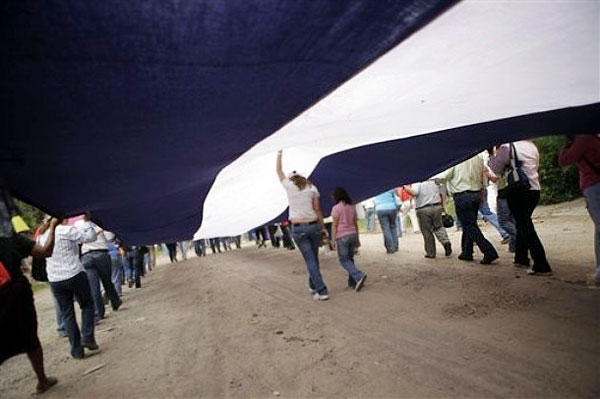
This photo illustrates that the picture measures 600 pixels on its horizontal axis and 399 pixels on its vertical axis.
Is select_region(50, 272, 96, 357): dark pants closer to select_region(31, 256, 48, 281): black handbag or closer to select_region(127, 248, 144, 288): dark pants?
select_region(31, 256, 48, 281): black handbag

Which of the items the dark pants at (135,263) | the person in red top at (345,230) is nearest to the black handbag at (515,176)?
the person in red top at (345,230)

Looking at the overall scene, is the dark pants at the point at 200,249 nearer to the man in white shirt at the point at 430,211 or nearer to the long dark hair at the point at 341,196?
the man in white shirt at the point at 430,211

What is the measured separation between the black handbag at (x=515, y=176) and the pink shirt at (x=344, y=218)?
197 centimetres

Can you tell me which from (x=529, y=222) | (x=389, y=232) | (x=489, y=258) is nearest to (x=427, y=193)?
(x=389, y=232)

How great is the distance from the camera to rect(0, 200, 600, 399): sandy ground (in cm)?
243

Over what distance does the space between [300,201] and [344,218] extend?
2.49 ft

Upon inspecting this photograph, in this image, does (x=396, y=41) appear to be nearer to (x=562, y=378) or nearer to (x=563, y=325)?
(x=562, y=378)

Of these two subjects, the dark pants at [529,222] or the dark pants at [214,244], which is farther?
the dark pants at [214,244]

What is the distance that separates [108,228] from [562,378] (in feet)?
15.8

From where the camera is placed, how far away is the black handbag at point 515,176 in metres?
4.34

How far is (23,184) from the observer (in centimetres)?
214

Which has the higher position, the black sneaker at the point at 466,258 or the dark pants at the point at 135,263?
the dark pants at the point at 135,263

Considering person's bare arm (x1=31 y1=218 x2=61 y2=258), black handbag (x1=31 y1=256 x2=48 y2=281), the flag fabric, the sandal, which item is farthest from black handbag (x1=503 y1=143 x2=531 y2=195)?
black handbag (x1=31 y1=256 x2=48 y2=281)

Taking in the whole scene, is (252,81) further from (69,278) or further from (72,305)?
(72,305)
